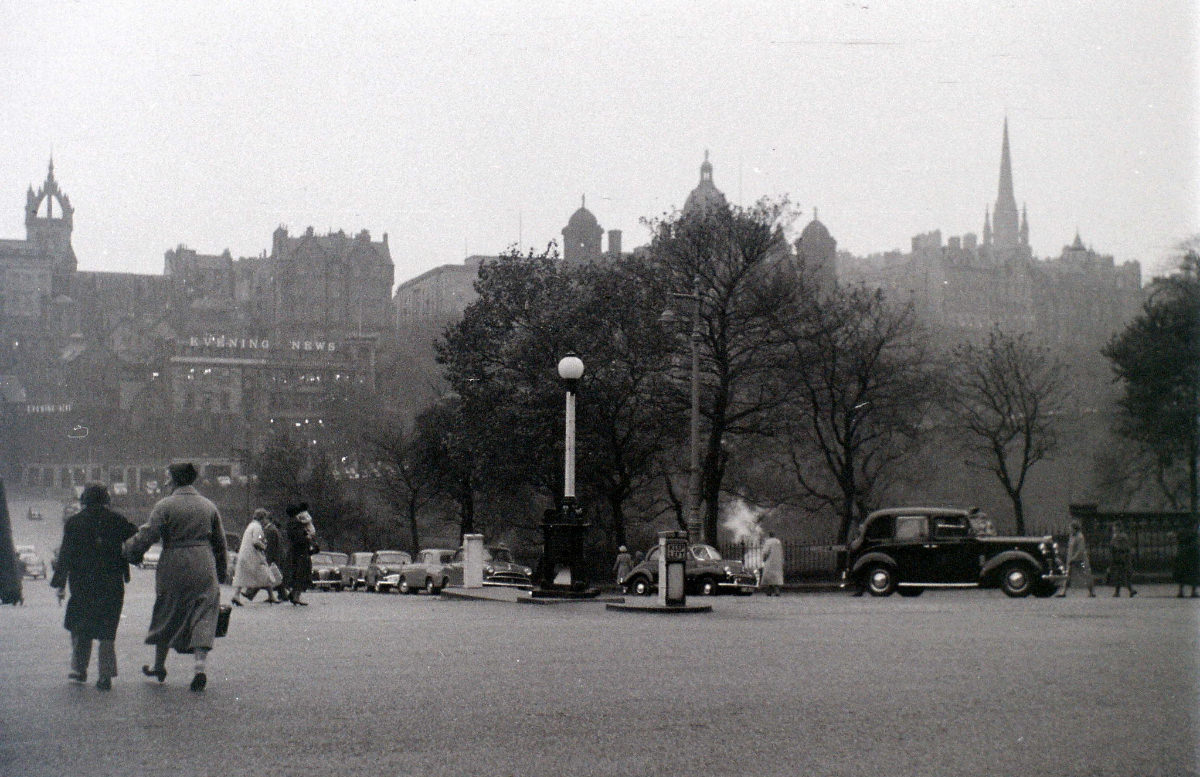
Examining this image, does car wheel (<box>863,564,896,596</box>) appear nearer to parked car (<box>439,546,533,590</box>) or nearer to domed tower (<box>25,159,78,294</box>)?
parked car (<box>439,546,533,590</box>)

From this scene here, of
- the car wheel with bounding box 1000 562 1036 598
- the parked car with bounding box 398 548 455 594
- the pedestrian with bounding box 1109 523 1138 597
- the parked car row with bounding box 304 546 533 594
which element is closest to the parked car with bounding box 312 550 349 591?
the parked car row with bounding box 304 546 533 594

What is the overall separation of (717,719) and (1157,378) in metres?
35.3

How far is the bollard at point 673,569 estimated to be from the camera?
891 inches

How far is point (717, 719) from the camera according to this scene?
9102mm

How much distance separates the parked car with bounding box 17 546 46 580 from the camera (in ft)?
167

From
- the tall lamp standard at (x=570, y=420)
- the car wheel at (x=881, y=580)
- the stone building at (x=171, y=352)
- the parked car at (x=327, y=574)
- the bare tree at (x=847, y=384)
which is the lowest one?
the parked car at (x=327, y=574)

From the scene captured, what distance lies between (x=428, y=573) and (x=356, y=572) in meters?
8.52

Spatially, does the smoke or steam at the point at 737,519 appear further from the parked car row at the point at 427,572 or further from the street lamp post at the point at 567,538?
the street lamp post at the point at 567,538

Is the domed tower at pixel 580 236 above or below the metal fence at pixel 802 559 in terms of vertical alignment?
above

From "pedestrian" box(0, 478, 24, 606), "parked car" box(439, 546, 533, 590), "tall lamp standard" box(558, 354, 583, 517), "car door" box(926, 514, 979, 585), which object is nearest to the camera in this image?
"pedestrian" box(0, 478, 24, 606)

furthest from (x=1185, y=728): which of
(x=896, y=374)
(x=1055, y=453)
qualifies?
(x=1055, y=453)

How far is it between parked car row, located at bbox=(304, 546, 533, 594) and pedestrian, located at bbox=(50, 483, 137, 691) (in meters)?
26.6

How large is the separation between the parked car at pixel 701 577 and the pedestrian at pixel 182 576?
24893 millimetres

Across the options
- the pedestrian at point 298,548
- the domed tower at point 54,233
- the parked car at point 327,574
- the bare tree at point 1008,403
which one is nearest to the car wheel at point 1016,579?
the pedestrian at point 298,548
